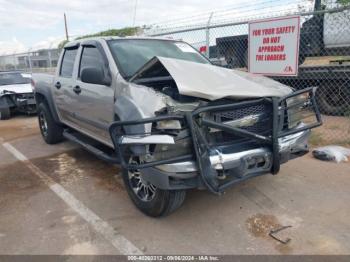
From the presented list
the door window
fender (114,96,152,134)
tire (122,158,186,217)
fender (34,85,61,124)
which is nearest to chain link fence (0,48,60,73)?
fender (34,85,61,124)

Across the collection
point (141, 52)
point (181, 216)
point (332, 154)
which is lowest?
point (181, 216)

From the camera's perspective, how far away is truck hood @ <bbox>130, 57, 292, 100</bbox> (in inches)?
122

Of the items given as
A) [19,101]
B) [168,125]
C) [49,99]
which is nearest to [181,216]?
[168,125]

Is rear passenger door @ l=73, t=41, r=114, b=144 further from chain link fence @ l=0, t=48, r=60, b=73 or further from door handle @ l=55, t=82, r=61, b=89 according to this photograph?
chain link fence @ l=0, t=48, r=60, b=73

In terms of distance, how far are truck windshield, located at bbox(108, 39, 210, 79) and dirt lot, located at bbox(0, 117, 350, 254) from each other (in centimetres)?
157

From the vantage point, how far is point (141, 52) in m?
4.44

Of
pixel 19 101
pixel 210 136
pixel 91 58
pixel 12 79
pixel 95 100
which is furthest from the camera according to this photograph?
pixel 12 79

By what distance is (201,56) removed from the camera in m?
5.05

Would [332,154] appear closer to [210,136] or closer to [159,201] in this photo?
[210,136]

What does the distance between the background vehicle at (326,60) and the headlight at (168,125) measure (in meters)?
4.78

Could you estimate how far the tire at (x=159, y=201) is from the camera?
10.7ft

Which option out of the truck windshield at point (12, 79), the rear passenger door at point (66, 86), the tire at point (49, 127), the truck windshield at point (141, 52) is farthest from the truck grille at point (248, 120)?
the truck windshield at point (12, 79)

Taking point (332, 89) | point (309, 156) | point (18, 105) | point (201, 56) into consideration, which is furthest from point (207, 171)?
point (18, 105)

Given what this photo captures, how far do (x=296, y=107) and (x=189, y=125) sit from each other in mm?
1350
